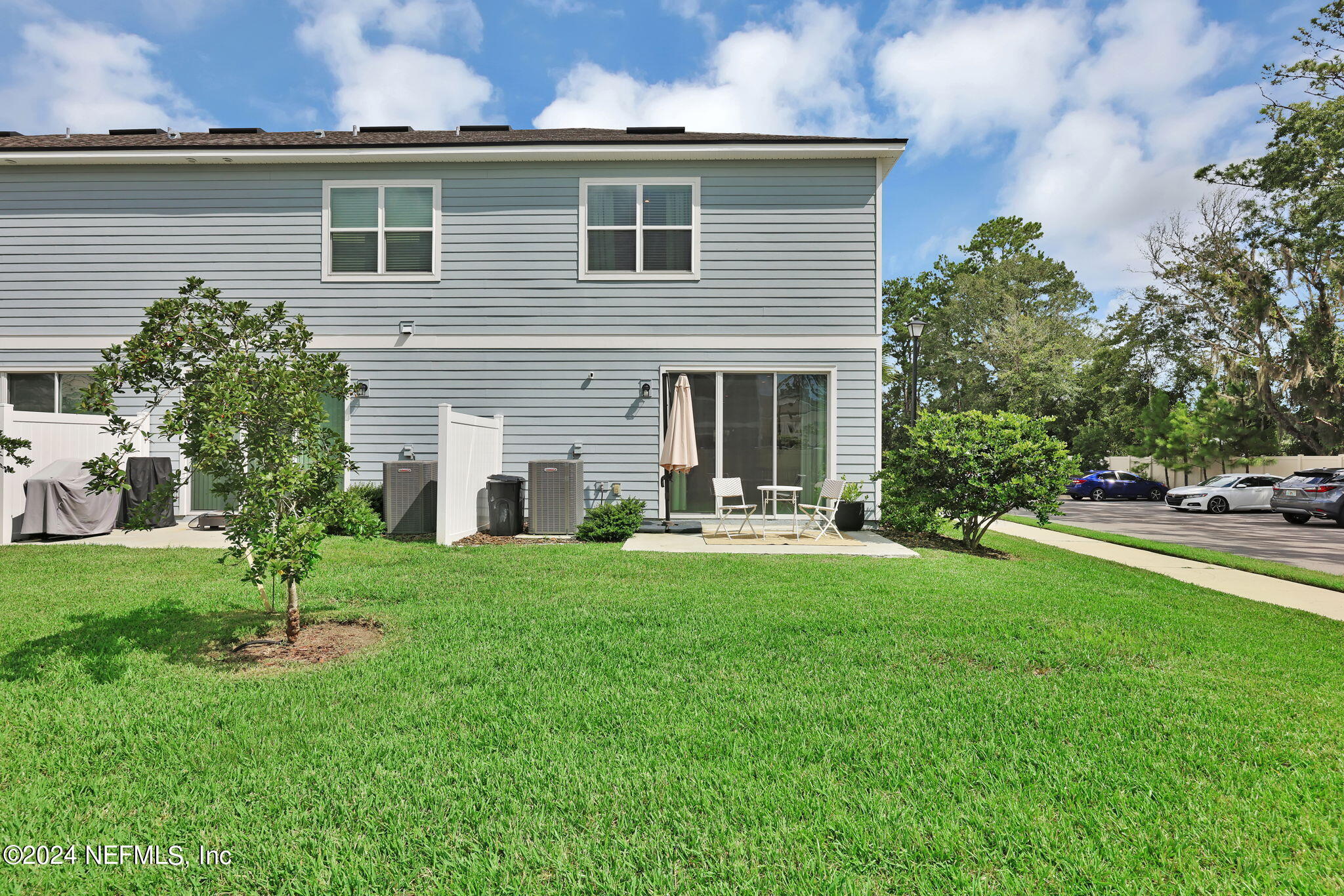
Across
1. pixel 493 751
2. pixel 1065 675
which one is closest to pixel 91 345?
pixel 493 751

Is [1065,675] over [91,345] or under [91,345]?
under

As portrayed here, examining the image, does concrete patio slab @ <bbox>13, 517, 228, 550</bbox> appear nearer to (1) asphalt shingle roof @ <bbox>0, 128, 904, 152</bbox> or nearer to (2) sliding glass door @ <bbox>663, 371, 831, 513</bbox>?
(1) asphalt shingle roof @ <bbox>0, 128, 904, 152</bbox>

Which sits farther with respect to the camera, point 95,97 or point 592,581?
point 95,97

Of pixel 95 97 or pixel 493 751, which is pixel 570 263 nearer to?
pixel 493 751

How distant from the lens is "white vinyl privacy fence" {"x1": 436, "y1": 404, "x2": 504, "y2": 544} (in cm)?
880

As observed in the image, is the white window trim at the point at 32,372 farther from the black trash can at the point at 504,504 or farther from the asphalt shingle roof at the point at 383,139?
the black trash can at the point at 504,504

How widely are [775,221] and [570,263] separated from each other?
3.47m

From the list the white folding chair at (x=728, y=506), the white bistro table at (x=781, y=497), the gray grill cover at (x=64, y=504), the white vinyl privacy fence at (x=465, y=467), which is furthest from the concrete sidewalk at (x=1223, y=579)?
the gray grill cover at (x=64, y=504)

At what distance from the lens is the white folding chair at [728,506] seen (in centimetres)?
984

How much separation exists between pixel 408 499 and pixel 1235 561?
40.0ft

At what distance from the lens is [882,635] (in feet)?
15.5

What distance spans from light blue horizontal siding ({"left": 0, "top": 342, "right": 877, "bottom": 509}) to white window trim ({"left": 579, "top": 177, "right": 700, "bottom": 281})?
1213 mm

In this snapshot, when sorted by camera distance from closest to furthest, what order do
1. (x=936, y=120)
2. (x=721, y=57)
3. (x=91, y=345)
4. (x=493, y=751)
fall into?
(x=493, y=751), (x=91, y=345), (x=936, y=120), (x=721, y=57)

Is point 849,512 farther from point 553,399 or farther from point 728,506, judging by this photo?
point 553,399
